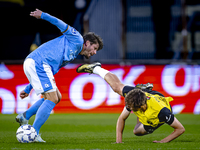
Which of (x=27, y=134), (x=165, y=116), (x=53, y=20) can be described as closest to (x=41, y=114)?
(x=27, y=134)

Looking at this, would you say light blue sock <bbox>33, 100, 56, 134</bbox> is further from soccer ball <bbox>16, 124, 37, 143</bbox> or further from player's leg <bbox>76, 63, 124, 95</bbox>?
player's leg <bbox>76, 63, 124, 95</bbox>

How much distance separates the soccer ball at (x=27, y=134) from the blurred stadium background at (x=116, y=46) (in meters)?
5.89

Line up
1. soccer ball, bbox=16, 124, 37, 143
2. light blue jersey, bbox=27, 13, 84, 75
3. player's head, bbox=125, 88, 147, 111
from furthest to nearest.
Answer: light blue jersey, bbox=27, 13, 84, 75 < soccer ball, bbox=16, 124, 37, 143 < player's head, bbox=125, 88, 147, 111

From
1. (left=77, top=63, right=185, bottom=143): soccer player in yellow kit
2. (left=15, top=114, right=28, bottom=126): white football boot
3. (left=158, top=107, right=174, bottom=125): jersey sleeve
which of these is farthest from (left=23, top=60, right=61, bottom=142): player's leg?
(left=158, top=107, right=174, bottom=125): jersey sleeve

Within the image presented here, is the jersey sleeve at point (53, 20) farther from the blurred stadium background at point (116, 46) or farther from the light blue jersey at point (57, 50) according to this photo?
the blurred stadium background at point (116, 46)

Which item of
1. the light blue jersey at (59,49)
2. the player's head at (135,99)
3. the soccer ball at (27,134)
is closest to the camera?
the player's head at (135,99)

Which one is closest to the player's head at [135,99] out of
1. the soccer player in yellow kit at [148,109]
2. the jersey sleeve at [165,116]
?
the soccer player in yellow kit at [148,109]

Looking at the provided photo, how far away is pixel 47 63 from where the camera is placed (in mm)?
4832

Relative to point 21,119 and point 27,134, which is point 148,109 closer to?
point 27,134

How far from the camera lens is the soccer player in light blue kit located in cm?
473

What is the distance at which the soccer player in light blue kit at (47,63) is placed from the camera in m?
4.73

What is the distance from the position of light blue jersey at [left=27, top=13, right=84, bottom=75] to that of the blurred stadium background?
573 cm

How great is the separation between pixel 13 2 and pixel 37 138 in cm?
929

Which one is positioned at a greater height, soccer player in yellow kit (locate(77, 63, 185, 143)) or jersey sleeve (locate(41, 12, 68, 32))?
jersey sleeve (locate(41, 12, 68, 32))
